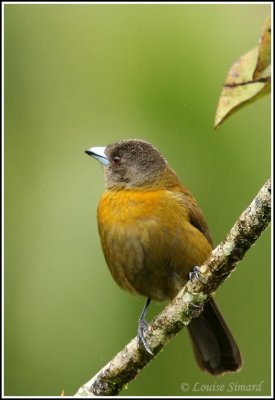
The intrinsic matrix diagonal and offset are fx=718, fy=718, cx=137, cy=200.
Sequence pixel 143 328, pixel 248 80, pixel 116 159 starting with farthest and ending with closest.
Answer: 1. pixel 116 159
2. pixel 143 328
3. pixel 248 80

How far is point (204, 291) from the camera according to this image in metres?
3.08

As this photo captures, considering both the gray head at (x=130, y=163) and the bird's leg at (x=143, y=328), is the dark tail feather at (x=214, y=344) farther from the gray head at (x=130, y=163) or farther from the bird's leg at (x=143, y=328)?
the gray head at (x=130, y=163)

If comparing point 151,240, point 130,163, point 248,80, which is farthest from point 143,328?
point 248,80

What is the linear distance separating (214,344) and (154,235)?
0.87 meters

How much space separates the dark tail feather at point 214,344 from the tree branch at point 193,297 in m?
0.89

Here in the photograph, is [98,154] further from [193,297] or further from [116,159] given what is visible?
[193,297]

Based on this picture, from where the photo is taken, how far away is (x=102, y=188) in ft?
14.7

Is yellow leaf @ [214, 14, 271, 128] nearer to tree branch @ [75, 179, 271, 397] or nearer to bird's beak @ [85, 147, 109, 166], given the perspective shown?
tree branch @ [75, 179, 271, 397]

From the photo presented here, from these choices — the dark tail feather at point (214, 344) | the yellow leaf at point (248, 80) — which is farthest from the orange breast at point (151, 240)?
the yellow leaf at point (248, 80)

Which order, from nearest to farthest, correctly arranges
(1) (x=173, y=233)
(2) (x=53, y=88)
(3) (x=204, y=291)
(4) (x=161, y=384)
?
1. (3) (x=204, y=291)
2. (1) (x=173, y=233)
3. (4) (x=161, y=384)
4. (2) (x=53, y=88)

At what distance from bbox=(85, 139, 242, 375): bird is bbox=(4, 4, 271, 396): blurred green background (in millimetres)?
267

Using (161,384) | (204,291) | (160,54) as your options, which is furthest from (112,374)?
(160,54)

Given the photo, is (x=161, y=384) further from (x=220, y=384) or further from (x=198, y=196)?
(x=198, y=196)

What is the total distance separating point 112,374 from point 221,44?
236 centimetres
